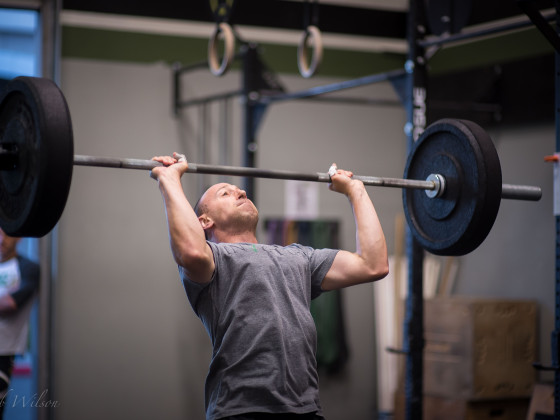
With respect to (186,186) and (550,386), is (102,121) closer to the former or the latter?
(186,186)

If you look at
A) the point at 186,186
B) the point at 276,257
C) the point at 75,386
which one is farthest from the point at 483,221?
the point at 75,386

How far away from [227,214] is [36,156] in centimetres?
64

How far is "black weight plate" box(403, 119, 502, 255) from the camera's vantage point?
97.2 inches

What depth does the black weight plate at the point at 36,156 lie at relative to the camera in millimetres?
1942

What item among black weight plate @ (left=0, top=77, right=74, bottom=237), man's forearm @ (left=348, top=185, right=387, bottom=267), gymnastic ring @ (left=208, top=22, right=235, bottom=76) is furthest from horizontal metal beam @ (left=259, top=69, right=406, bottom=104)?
black weight plate @ (left=0, top=77, right=74, bottom=237)

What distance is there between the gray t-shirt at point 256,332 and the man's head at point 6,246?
2.04 meters

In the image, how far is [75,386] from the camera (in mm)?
4828

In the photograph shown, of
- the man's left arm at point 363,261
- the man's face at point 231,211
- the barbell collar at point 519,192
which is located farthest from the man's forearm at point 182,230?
the barbell collar at point 519,192

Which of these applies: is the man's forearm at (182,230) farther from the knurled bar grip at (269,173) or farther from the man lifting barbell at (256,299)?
the knurled bar grip at (269,173)

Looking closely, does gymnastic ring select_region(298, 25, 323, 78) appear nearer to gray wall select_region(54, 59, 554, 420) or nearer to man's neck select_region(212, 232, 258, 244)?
gray wall select_region(54, 59, 554, 420)

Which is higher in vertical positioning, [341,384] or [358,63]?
[358,63]

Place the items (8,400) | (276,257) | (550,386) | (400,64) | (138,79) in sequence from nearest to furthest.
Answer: (276,257), (550,386), (8,400), (138,79), (400,64)

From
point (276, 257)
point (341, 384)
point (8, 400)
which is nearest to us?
point (276, 257)

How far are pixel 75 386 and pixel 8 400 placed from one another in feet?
1.38
